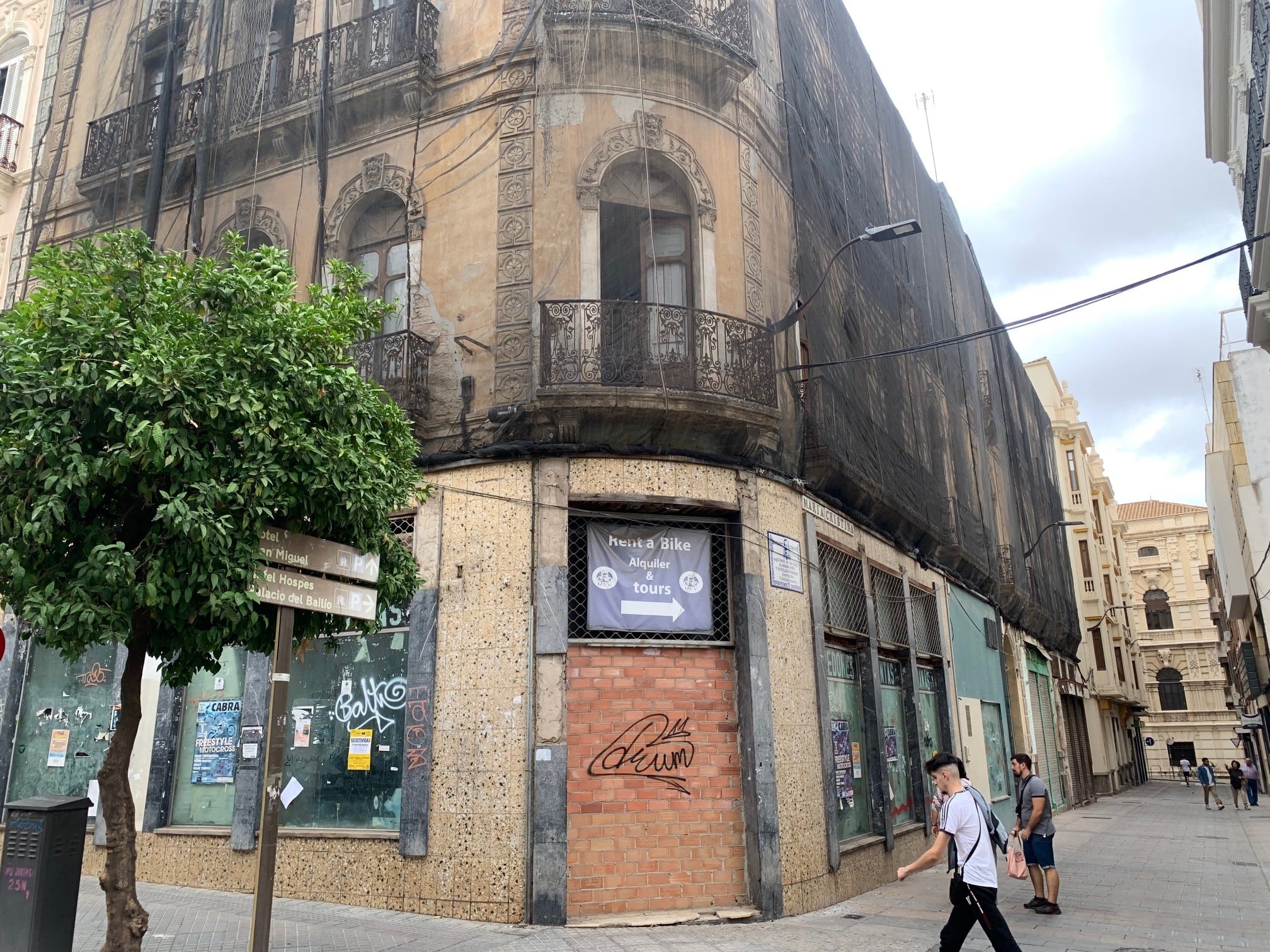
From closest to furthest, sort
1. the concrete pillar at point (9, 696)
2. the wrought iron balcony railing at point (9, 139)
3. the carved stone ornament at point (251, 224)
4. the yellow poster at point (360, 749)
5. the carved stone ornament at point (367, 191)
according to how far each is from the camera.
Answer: the yellow poster at point (360, 749) < the carved stone ornament at point (367, 191) < the concrete pillar at point (9, 696) < the carved stone ornament at point (251, 224) < the wrought iron balcony railing at point (9, 139)

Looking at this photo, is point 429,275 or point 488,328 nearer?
point 488,328

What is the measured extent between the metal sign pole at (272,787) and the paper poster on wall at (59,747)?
328 inches

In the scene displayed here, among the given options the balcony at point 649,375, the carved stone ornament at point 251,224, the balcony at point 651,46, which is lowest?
the balcony at point 649,375

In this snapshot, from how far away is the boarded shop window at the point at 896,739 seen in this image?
1385cm

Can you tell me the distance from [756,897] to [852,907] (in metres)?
1.78

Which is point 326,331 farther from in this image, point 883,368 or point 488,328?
point 883,368

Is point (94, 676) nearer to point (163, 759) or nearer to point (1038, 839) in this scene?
point (163, 759)

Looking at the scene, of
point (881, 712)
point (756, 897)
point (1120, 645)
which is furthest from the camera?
point (1120, 645)

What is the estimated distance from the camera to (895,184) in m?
19.8

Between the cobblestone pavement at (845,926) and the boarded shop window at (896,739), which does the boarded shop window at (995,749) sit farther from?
the cobblestone pavement at (845,926)

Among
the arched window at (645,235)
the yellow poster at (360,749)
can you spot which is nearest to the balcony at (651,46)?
the arched window at (645,235)

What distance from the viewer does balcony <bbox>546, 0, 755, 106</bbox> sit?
37.0ft

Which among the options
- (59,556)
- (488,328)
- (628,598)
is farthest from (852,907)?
(59,556)

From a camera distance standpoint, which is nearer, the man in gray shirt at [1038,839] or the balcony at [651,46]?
the man in gray shirt at [1038,839]
